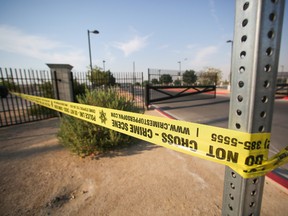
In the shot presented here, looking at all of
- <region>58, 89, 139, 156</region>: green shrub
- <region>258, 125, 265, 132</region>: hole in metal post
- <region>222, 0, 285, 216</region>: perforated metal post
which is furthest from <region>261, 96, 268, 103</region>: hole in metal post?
<region>58, 89, 139, 156</region>: green shrub

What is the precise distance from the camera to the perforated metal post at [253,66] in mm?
565

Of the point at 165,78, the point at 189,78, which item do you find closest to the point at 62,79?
the point at 165,78

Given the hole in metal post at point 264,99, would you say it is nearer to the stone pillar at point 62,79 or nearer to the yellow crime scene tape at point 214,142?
the yellow crime scene tape at point 214,142

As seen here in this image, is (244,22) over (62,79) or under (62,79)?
under

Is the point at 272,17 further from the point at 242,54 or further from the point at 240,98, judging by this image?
the point at 240,98

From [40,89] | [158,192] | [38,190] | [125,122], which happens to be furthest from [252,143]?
[40,89]

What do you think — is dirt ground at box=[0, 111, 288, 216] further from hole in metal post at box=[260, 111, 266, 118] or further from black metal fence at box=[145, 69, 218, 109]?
black metal fence at box=[145, 69, 218, 109]

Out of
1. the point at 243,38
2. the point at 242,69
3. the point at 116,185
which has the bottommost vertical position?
A: the point at 116,185

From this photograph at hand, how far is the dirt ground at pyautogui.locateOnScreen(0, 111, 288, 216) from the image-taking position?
2.05 m

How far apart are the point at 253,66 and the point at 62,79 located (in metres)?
8.29

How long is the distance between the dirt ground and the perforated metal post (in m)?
1.72

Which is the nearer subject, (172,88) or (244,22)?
(244,22)

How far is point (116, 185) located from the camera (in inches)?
98.4

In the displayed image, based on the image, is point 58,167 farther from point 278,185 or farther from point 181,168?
point 278,185
